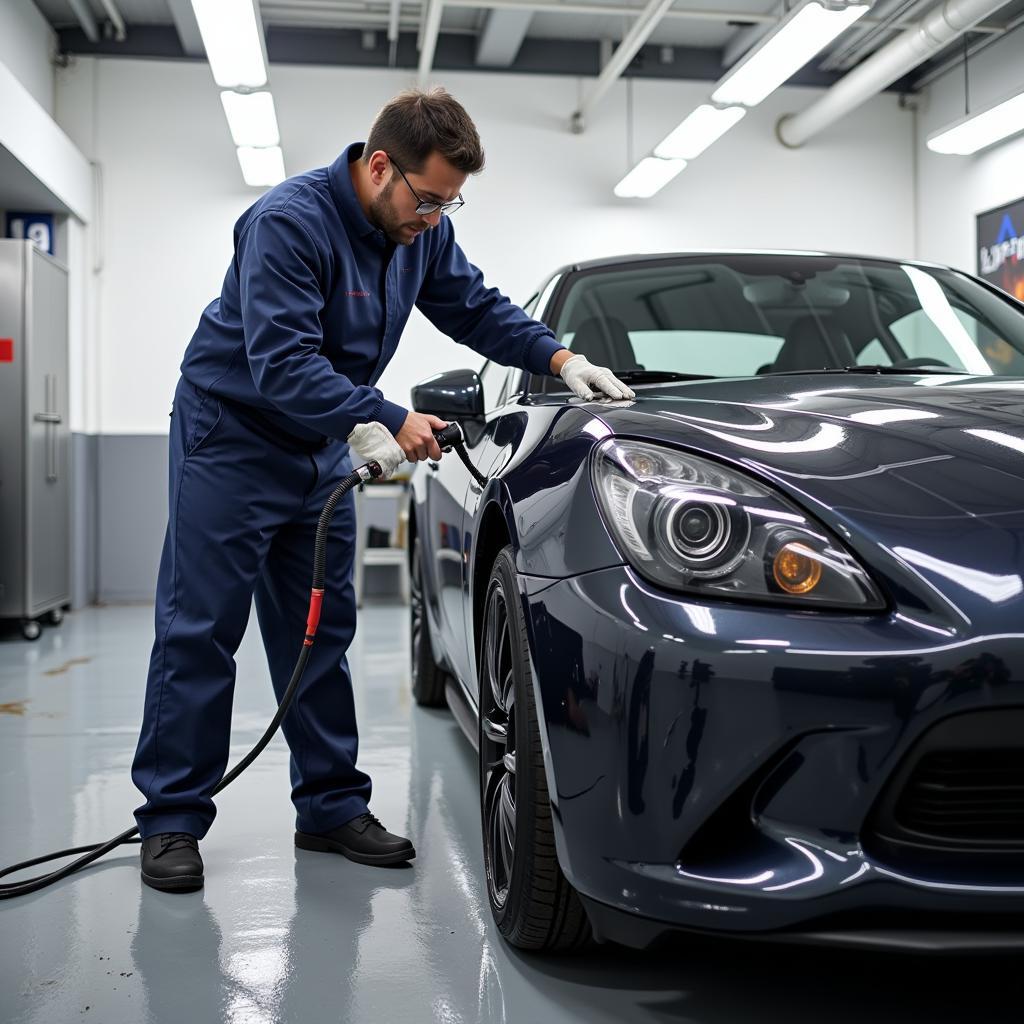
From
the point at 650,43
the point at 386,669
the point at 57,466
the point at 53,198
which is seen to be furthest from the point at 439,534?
A: the point at 650,43

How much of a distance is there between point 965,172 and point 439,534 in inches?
274

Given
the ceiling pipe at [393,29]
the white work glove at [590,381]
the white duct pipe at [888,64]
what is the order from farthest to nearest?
the ceiling pipe at [393,29]
the white duct pipe at [888,64]
the white work glove at [590,381]

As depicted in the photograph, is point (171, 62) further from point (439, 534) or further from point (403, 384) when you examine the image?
point (439, 534)

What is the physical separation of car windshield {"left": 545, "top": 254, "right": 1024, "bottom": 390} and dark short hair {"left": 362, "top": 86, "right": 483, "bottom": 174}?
1.66 feet

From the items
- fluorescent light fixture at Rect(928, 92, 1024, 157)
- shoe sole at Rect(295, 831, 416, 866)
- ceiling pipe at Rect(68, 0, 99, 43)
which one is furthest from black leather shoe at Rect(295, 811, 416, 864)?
ceiling pipe at Rect(68, 0, 99, 43)

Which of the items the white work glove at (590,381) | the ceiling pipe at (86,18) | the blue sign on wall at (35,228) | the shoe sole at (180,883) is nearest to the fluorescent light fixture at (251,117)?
the blue sign on wall at (35,228)

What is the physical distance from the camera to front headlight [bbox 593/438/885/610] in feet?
3.98

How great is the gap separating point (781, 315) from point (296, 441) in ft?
3.59

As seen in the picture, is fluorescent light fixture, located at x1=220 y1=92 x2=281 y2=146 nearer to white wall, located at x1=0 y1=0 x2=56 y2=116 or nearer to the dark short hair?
white wall, located at x1=0 y1=0 x2=56 y2=116

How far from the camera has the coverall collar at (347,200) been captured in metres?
2.08

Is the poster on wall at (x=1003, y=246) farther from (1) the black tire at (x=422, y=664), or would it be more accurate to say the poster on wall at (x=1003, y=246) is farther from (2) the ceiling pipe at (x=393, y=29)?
(1) the black tire at (x=422, y=664)

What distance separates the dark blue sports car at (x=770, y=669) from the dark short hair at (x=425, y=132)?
625 mm

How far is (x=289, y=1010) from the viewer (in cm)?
150

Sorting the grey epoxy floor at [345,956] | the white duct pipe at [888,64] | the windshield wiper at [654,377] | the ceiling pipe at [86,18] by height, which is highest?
the ceiling pipe at [86,18]
